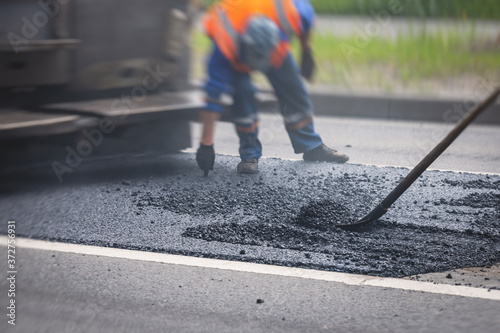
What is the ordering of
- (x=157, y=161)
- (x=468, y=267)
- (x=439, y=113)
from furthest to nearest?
(x=439, y=113) → (x=157, y=161) → (x=468, y=267)

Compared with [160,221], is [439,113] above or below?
above

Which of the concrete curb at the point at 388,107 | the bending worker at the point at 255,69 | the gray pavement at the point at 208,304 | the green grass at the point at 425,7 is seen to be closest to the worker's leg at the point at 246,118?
the bending worker at the point at 255,69

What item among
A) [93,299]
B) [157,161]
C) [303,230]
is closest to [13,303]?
[93,299]

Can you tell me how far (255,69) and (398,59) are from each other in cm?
65

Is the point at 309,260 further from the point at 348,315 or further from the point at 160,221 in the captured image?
the point at 160,221

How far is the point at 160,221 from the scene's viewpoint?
118 inches

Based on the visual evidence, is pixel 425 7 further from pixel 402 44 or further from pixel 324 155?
pixel 324 155

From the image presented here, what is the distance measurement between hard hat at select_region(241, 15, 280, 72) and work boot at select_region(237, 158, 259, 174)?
381 mm

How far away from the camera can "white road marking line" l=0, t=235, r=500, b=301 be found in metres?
2.57

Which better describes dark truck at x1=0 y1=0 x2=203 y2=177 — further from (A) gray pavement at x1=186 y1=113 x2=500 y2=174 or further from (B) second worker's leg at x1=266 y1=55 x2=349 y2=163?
(B) second worker's leg at x1=266 y1=55 x2=349 y2=163

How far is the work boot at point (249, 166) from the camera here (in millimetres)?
2846

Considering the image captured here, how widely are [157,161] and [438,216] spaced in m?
1.21

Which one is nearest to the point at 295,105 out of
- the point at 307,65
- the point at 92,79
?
the point at 307,65

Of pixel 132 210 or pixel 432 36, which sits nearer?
pixel 432 36
